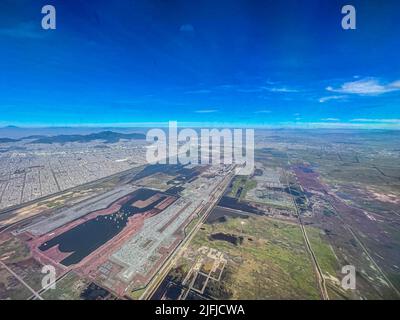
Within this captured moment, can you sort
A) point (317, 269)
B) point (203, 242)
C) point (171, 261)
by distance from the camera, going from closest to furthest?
point (317, 269)
point (171, 261)
point (203, 242)

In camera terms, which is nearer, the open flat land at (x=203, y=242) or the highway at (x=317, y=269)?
the highway at (x=317, y=269)

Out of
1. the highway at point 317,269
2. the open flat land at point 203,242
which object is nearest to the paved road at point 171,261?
the open flat land at point 203,242

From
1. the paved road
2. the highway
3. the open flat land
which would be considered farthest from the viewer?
the open flat land

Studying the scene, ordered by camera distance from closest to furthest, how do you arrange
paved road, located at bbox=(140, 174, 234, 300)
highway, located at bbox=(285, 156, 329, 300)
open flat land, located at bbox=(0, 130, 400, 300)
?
highway, located at bbox=(285, 156, 329, 300)
paved road, located at bbox=(140, 174, 234, 300)
open flat land, located at bbox=(0, 130, 400, 300)

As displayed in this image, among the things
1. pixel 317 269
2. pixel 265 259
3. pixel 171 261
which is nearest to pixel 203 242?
pixel 171 261

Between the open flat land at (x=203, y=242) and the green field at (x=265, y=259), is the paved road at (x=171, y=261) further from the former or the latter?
the green field at (x=265, y=259)

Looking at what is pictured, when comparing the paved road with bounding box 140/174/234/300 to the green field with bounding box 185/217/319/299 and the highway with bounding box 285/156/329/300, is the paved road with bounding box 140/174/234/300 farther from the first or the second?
the highway with bounding box 285/156/329/300

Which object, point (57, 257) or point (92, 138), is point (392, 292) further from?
point (92, 138)

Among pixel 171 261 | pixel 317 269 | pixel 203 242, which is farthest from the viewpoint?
pixel 203 242

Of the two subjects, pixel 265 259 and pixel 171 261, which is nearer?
pixel 171 261

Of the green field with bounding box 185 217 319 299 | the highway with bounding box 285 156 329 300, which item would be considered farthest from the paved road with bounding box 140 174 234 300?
the highway with bounding box 285 156 329 300

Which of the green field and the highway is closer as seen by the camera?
the highway

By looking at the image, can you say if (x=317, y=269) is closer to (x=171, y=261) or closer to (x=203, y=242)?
(x=203, y=242)

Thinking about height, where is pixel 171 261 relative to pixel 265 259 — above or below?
above
